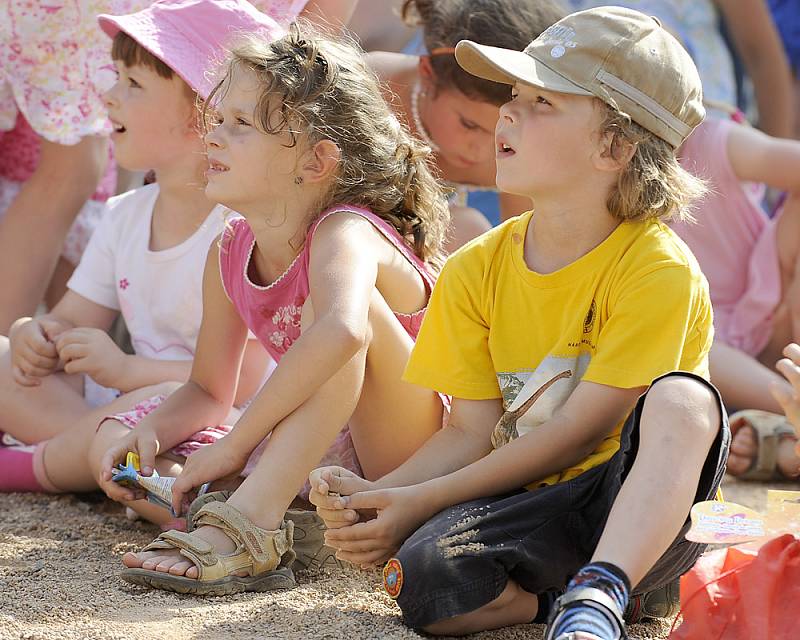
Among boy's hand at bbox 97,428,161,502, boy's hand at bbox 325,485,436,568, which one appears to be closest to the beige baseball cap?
boy's hand at bbox 325,485,436,568

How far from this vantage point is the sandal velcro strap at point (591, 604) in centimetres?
138

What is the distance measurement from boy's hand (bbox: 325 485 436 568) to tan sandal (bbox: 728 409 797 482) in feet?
3.98

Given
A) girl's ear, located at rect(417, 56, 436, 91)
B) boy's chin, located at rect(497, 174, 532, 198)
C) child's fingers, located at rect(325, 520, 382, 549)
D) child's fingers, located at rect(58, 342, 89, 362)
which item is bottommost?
child's fingers, located at rect(58, 342, 89, 362)

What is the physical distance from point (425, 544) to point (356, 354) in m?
0.39

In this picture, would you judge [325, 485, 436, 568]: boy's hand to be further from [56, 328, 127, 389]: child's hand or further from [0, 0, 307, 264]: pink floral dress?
[0, 0, 307, 264]: pink floral dress

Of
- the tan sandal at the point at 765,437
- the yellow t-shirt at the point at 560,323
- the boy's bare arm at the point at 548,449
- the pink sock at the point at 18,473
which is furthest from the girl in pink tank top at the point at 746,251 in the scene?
the pink sock at the point at 18,473

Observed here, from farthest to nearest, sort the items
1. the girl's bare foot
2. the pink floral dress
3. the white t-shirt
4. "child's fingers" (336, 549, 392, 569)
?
the pink floral dress < the girl's bare foot < the white t-shirt < "child's fingers" (336, 549, 392, 569)

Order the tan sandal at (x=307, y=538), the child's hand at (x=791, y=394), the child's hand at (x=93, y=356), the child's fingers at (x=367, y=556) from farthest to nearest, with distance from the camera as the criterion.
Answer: the child's hand at (x=93, y=356), the tan sandal at (x=307, y=538), the child's fingers at (x=367, y=556), the child's hand at (x=791, y=394)

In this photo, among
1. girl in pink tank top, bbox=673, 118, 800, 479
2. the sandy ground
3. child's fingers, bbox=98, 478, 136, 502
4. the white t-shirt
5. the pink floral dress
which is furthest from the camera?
girl in pink tank top, bbox=673, 118, 800, 479

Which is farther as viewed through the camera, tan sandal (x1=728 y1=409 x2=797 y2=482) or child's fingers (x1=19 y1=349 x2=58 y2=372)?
tan sandal (x1=728 y1=409 x2=797 y2=482)

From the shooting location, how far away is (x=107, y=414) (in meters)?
2.29

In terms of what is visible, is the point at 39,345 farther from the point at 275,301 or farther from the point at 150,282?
the point at 275,301

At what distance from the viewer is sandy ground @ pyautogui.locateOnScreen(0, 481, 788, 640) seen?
1.58 metres

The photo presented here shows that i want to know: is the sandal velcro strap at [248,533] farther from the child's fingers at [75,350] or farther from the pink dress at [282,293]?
the child's fingers at [75,350]
